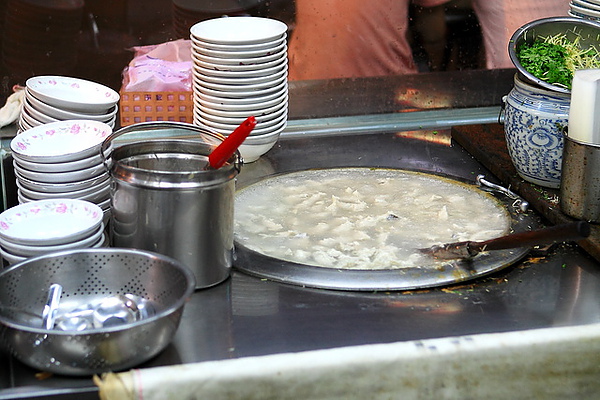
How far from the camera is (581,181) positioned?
5.79 feet

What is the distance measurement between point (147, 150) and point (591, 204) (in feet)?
3.19

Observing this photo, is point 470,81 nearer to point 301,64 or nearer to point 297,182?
point 301,64

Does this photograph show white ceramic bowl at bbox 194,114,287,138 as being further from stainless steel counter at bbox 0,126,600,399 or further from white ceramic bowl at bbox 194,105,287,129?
stainless steel counter at bbox 0,126,600,399

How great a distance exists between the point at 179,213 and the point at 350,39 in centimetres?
117

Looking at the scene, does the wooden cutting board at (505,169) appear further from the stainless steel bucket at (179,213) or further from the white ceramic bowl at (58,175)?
the white ceramic bowl at (58,175)

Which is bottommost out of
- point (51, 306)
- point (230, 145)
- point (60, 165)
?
point (51, 306)

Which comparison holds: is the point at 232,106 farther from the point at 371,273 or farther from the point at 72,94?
Answer: the point at 371,273

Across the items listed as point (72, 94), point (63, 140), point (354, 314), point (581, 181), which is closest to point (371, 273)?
point (354, 314)

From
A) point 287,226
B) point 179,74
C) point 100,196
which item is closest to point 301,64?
point 179,74

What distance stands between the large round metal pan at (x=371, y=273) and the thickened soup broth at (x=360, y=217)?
0.14ft

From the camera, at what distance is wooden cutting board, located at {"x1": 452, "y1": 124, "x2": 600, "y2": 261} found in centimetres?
181

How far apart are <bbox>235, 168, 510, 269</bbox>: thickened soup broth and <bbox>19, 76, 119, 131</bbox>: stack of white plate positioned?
1.29 feet

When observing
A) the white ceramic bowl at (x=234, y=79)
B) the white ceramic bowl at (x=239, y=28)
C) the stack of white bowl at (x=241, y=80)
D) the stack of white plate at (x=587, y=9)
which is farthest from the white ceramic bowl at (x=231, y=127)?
the stack of white plate at (x=587, y=9)

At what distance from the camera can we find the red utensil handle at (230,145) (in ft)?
4.67
